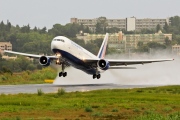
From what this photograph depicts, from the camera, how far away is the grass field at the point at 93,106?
52.2 meters

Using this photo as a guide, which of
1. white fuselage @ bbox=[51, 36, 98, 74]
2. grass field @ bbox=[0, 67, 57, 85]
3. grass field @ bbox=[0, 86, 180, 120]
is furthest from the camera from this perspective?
grass field @ bbox=[0, 67, 57, 85]

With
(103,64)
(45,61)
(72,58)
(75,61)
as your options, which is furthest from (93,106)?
(103,64)

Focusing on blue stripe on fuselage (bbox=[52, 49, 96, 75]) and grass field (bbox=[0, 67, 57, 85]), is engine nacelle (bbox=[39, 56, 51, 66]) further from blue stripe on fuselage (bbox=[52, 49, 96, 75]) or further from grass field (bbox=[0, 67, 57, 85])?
grass field (bbox=[0, 67, 57, 85])

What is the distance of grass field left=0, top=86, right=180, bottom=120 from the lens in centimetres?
5219

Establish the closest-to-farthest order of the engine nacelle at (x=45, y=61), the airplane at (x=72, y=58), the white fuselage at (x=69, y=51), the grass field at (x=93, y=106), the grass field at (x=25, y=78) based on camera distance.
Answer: the grass field at (x=93, y=106), the white fuselage at (x=69, y=51), the airplane at (x=72, y=58), the engine nacelle at (x=45, y=61), the grass field at (x=25, y=78)

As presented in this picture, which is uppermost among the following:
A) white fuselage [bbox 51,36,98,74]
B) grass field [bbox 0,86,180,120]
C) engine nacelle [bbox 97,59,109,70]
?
white fuselage [bbox 51,36,98,74]

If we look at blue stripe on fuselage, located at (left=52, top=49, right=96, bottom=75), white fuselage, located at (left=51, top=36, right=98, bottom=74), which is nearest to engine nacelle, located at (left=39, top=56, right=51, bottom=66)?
white fuselage, located at (left=51, top=36, right=98, bottom=74)

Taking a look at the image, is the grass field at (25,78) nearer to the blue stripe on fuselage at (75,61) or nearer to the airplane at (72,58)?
the blue stripe on fuselage at (75,61)

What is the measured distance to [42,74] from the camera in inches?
4983

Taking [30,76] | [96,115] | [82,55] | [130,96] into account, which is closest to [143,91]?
[130,96]

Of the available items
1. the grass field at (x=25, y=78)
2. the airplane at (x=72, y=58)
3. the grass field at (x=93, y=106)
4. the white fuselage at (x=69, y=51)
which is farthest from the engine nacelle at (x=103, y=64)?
the grass field at (x=93, y=106)

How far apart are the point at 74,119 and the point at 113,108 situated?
827cm

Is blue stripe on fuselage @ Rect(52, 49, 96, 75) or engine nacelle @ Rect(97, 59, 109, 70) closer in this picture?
blue stripe on fuselage @ Rect(52, 49, 96, 75)

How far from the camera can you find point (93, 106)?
2306 inches
